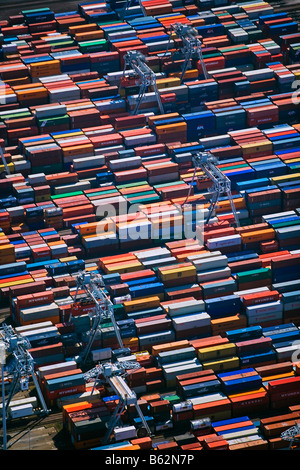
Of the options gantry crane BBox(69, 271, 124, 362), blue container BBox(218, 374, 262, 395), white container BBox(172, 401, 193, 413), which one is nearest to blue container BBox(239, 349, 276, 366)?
blue container BBox(218, 374, 262, 395)

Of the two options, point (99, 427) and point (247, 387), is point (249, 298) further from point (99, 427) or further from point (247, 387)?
point (99, 427)

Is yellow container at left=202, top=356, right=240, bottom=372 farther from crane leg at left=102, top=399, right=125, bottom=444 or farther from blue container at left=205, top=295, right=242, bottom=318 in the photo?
crane leg at left=102, top=399, right=125, bottom=444

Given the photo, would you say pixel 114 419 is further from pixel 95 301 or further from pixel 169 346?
pixel 95 301

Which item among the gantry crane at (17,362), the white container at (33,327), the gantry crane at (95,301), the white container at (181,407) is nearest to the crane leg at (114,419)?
the white container at (181,407)

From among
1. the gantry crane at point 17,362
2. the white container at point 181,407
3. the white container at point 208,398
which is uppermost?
the gantry crane at point 17,362

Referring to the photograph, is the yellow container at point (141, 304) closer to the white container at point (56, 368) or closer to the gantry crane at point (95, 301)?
the gantry crane at point (95, 301)

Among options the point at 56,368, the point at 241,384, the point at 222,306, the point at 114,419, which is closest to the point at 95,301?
the point at 56,368
